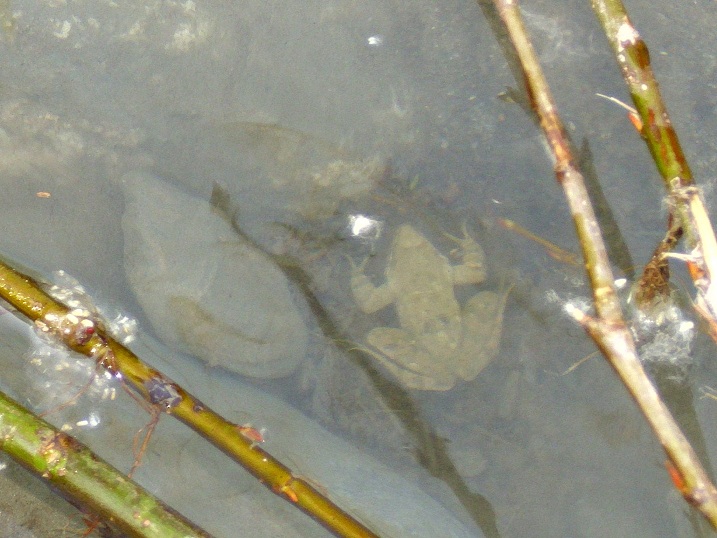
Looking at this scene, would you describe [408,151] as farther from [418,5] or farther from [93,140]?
[93,140]

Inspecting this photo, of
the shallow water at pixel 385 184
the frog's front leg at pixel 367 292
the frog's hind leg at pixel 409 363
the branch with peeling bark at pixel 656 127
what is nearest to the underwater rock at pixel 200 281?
the shallow water at pixel 385 184

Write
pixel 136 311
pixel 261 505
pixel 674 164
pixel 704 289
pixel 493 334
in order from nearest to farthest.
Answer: pixel 704 289
pixel 674 164
pixel 261 505
pixel 136 311
pixel 493 334

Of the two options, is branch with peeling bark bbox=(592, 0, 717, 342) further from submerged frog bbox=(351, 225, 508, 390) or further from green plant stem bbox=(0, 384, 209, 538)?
green plant stem bbox=(0, 384, 209, 538)

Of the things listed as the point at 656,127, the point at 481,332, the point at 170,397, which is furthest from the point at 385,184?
the point at 170,397

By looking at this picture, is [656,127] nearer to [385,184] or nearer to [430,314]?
[385,184]

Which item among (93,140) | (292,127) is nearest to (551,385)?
(292,127)

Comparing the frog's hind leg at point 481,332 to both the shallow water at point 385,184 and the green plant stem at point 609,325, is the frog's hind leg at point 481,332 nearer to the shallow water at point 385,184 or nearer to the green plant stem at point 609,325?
the shallow water at point 385,184
